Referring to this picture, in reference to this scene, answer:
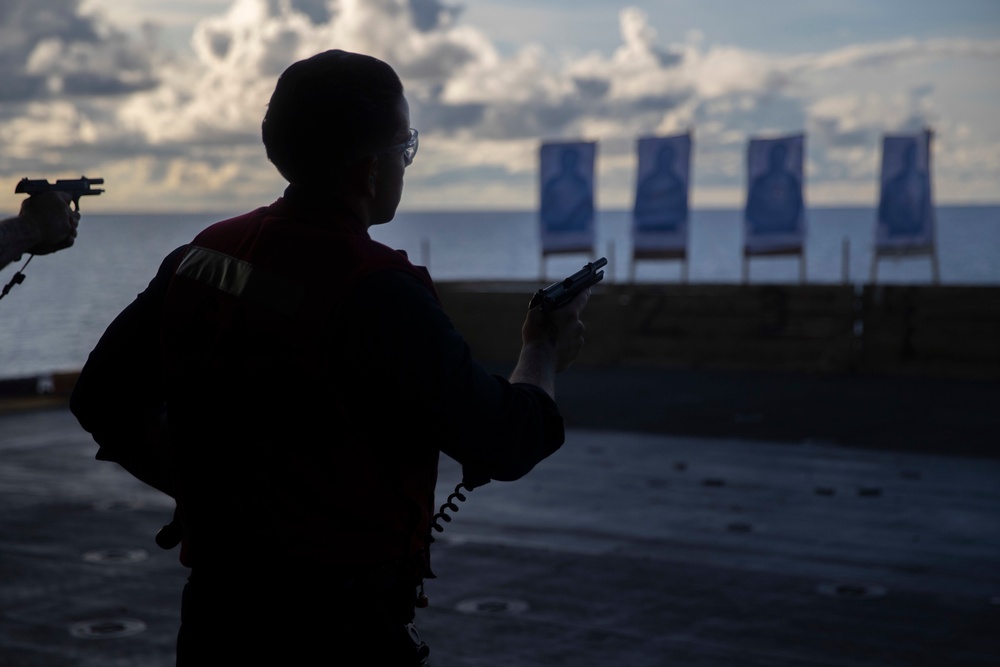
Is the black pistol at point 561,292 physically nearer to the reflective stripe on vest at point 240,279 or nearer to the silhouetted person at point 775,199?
the reflective stripe on vest at point 240,279

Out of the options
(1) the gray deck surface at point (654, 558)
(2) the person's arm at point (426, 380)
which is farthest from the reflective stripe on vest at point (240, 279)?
(1) the gray deck surface at point (654, 558)

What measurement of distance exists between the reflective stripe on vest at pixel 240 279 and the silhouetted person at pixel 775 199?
2180 cm

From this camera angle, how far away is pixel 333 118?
2219mm

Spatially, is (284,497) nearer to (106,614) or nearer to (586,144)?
(106,614)

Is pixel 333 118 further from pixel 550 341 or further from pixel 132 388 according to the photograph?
pixel 132 388

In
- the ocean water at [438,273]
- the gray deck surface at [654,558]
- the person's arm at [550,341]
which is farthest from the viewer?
the ocean water at [438,273]

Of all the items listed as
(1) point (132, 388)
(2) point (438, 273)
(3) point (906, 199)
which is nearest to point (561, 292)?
(1) point (132, 388)

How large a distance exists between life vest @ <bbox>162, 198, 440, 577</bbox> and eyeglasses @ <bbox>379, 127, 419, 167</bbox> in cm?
16

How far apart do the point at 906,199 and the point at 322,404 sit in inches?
897

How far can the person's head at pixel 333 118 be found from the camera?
222cm

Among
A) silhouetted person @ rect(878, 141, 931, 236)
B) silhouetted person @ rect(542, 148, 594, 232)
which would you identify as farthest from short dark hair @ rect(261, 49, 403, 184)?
silhouetted person @ rect(878, 141, 931, 236)

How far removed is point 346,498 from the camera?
7.16ft

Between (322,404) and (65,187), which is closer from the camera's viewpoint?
(322,404)

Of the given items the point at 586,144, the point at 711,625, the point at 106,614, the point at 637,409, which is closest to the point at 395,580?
the point at 711,625
